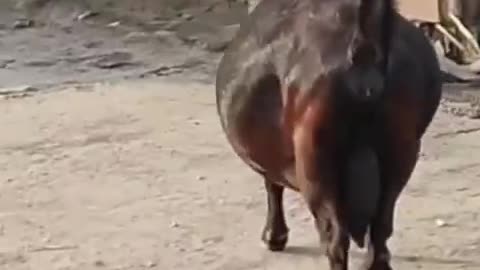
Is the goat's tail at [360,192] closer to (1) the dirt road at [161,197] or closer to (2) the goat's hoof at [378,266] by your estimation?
(2) the goat's hoof at [378,266]

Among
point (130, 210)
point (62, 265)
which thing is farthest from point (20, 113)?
point (62, 265)

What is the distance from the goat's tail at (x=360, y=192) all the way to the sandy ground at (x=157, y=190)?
60 cm

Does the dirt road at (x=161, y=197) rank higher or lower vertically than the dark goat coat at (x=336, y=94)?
lower

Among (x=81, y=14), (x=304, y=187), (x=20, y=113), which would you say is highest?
(x=304, y=187)

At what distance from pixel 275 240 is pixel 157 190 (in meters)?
0.50

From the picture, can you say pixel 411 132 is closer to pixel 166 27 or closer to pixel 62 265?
pixel 62 265

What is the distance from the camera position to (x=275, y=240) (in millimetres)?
2766

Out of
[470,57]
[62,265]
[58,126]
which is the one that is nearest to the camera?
[62,265]

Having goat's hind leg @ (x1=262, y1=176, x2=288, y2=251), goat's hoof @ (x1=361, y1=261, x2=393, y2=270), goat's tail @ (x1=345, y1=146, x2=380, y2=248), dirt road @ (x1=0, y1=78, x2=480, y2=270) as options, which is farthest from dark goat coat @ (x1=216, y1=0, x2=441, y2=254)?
dirt road @ (x1=0, y1=78, x2=480, y2=270)

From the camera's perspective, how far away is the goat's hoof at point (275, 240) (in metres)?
2.77

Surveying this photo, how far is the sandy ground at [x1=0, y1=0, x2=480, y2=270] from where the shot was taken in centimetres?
275

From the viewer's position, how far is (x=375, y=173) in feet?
6.94

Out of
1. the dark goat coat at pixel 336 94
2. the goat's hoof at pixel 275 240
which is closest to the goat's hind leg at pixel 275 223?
the goat's hoof at pixel 275 240

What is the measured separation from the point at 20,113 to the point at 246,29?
5.30 ft
